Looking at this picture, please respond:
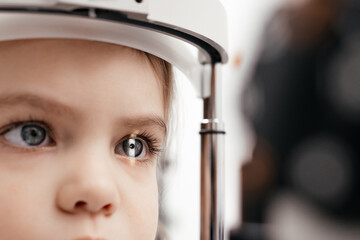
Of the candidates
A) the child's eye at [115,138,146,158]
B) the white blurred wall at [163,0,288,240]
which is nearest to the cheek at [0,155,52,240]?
the child's eye at [115,138,146,158]

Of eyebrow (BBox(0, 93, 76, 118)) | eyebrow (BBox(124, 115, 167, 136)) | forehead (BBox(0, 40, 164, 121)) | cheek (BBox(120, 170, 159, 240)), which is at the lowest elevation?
cheek (BBox(120, 170, 159, 240))

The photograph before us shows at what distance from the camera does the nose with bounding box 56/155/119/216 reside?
41 cm

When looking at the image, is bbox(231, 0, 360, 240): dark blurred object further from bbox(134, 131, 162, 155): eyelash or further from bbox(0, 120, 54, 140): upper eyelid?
bbox(0, 120, 54, 140): upper eyelid

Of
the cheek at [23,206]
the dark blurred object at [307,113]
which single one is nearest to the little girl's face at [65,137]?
the cheek at [23,206]

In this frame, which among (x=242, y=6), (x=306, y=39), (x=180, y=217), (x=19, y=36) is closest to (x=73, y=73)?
(x=19, y=36)

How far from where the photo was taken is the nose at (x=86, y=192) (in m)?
0.41

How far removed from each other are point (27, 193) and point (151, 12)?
203 mm

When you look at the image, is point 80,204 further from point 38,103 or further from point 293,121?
point 293,121

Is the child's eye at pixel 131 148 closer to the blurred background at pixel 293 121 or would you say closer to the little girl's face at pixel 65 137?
the little girl's face at pixel 65 137

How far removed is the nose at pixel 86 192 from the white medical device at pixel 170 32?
0.13 m

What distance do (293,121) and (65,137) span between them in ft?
4.05

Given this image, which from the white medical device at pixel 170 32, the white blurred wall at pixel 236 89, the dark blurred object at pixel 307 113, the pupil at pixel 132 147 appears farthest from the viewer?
the dark blurred object at pixel 307 113

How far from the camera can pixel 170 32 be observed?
46 centimetres

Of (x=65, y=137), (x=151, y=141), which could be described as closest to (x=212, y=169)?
(x=151, y=141)
